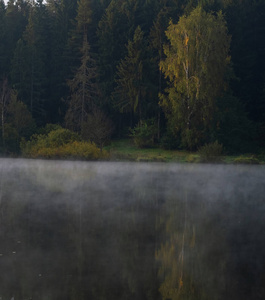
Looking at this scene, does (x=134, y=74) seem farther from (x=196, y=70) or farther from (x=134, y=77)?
(x=196, y=70)

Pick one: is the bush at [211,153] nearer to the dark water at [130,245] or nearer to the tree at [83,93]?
the tree at [83,93]

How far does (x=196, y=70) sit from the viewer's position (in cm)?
3778

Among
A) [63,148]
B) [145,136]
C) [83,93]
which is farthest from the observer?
[83,93]

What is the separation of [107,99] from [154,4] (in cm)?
1195

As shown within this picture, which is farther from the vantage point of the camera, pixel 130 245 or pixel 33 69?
pixel 33 69

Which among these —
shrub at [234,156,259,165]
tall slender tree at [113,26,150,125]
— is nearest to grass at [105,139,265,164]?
shrub at [234,156,259,165]

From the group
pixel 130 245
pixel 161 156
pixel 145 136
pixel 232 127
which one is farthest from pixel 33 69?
pixel 130 245

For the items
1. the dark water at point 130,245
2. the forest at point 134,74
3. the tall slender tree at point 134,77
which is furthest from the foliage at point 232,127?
the dark water at point 130,245

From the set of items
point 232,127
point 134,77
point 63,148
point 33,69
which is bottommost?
point 63,148

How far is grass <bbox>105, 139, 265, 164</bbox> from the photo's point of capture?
33.6 meters

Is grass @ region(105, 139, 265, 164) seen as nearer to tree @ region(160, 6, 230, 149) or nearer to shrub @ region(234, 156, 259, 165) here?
shrub @ region(234, 156, 259, 165)

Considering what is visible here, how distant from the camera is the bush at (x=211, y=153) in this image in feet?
109

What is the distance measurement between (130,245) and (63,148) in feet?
84.7

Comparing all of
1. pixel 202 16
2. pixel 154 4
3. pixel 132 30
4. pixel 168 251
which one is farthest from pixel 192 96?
pixel 168 251
